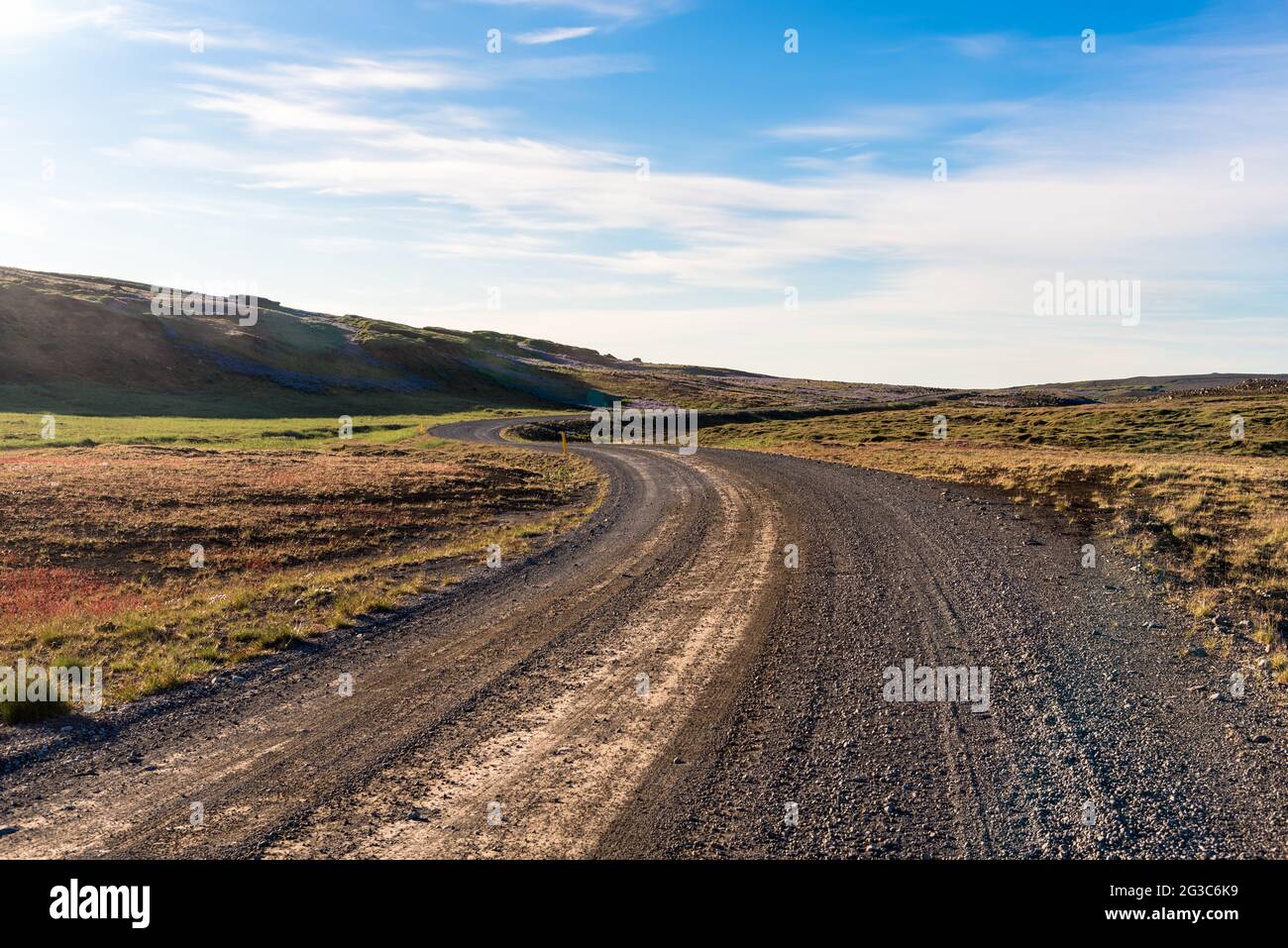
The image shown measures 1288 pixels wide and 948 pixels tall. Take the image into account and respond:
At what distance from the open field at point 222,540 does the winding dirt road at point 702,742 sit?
183cm

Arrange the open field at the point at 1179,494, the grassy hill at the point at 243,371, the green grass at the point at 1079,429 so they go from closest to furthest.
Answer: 1. the open field at the point at 1179,494
2. the green grass at the point at 1079,429
3. the grassy hill at the point at 243,371

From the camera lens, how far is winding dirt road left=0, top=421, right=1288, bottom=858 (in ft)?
20.6

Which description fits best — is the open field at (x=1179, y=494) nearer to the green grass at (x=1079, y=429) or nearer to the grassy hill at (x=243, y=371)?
the green grass at (x=1079, y=429)

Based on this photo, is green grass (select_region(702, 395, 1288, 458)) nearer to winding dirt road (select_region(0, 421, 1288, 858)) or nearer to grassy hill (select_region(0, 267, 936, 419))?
grassy hill (select_region(0, 267, 936, 419))

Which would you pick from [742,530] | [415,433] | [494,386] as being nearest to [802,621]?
[742,530]

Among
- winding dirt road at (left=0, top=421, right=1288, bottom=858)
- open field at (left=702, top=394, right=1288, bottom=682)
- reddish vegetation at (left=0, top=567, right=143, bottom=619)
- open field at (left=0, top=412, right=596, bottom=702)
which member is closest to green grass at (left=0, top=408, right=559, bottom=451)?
open field at (left=0, top=412, right=596, bottom=702)

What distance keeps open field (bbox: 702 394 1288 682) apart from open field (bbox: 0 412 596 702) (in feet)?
47.9

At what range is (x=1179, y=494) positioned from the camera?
2377 centimetres

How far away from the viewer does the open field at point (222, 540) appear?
39.7 ft

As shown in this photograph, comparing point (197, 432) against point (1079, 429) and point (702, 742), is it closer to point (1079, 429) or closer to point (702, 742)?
point (702, 742)

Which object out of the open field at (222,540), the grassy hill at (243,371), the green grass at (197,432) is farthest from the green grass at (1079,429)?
the open field at (222,540)

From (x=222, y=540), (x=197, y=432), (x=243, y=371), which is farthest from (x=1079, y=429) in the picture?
(x=243, y=371)

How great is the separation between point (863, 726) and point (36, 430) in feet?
196
